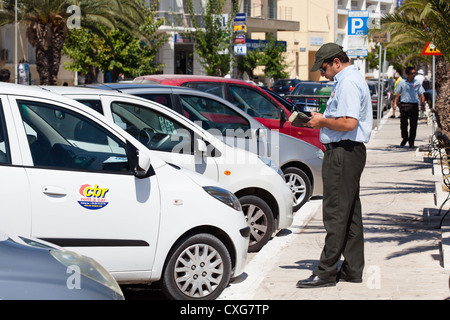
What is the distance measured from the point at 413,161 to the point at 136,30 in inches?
595

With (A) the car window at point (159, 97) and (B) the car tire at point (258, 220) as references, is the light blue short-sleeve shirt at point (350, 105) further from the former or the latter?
(A) the car window at point (159, 97)

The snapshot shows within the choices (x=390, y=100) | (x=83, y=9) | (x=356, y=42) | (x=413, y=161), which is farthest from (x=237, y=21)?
(x=413, y=161)

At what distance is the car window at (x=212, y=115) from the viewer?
Result: 8938 mm

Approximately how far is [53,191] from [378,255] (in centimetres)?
387

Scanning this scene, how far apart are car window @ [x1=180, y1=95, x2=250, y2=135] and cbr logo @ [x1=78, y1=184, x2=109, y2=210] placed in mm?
3396

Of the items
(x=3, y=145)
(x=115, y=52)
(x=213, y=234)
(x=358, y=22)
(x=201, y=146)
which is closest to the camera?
(x=3, y=145)

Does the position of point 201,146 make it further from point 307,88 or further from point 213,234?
point 307,88

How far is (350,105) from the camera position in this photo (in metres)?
6.26

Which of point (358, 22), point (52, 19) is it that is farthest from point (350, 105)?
point (52, 19)

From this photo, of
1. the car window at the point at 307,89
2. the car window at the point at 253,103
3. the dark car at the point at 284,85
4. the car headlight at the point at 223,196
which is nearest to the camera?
the car headlight at the point at 223,196

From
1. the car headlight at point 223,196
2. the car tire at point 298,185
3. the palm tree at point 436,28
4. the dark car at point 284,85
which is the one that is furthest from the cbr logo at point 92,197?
the dark car at point 284,85

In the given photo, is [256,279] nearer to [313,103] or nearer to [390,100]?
[313,103]

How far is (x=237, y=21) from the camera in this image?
4391 cm

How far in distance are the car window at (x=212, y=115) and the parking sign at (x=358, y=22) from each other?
13.1m
